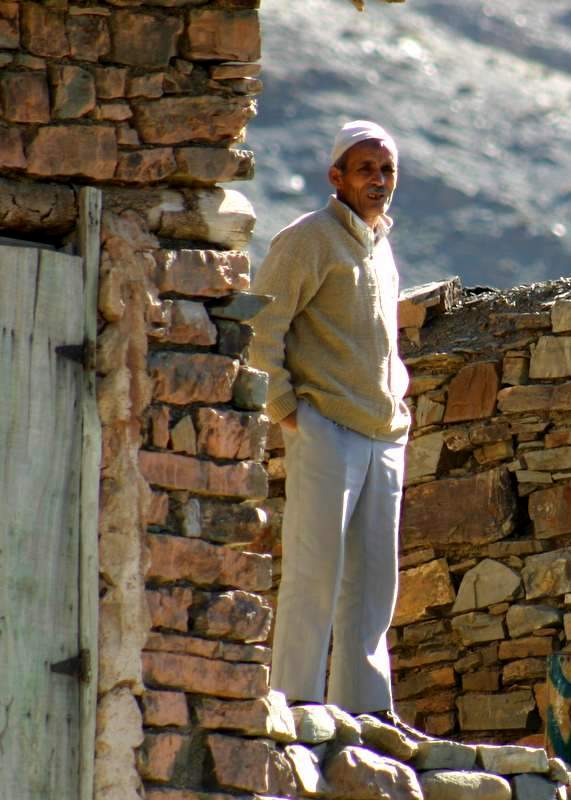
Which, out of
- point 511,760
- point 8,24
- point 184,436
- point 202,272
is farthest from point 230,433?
point 511,760

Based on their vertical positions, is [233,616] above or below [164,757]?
above

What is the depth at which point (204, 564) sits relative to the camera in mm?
4820

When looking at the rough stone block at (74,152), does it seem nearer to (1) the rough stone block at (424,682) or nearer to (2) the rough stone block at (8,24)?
(2) the rough stone block at (8,24)

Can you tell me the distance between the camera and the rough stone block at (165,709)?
4.69 m

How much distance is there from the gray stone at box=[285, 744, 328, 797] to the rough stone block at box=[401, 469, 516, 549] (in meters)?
2.44

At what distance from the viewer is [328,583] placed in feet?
17.8

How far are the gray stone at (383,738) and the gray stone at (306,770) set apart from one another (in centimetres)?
21

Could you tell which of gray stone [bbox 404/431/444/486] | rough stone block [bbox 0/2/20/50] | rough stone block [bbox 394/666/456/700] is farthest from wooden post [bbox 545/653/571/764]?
rough stone block [bbox 0/2/20/50]

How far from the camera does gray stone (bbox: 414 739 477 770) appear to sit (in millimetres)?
5410

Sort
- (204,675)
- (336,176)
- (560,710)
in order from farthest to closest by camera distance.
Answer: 1. (560,710)
2. (336,176)
3. (204,675)

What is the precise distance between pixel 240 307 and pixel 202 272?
14cm

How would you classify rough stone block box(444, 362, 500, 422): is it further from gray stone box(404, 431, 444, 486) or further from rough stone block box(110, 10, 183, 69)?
rough stone block box(110, 10, 183, 69)

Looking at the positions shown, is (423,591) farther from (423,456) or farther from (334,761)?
(334,761)

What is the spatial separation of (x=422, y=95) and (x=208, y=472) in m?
9.99
